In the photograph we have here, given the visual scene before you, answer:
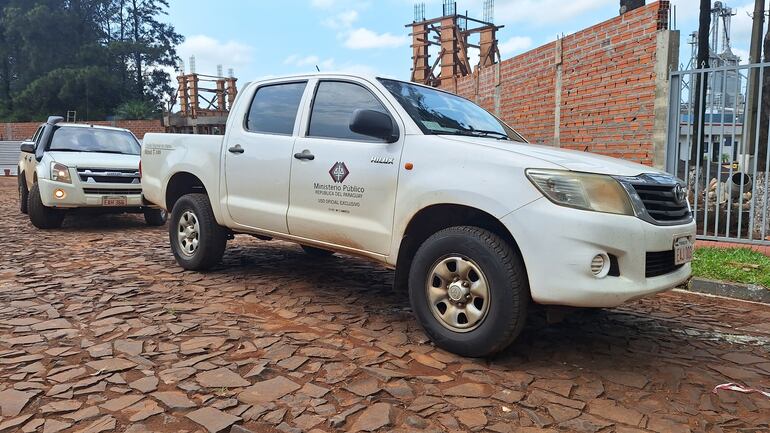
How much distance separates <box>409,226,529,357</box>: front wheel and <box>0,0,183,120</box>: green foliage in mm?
38782

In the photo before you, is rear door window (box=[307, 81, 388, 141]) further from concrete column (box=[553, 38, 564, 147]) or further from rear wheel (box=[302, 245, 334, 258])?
concrete column (box=[553, 38, 564, 147])

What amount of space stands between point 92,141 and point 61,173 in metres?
1.33

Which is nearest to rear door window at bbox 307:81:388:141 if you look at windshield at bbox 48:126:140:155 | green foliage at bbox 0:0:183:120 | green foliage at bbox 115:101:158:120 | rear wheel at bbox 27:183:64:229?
rear wheel at bbox 27:183:64:229

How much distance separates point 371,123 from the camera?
3578 millimetres

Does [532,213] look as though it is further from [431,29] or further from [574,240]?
[431,29]

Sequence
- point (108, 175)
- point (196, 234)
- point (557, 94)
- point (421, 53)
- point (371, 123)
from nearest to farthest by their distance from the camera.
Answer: point (371, 123)
point (196, 234)
point (108, 175)
point (557, 94)
point (421, 53)

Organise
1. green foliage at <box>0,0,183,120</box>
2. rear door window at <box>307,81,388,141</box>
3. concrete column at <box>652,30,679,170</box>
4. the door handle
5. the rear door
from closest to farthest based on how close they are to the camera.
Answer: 1. rear door window at <box>307,81,388,141</box>
2. the door handle
3. the rear door
4. concrete column at <box>652,30,679,170</box>
5. green foliage at <box>0,0,183,120</box>

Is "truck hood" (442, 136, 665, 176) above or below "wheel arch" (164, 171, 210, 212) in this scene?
above

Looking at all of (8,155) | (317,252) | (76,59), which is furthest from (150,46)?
(317,252)

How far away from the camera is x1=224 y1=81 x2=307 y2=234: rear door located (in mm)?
4449

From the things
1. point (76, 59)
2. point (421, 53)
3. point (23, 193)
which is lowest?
point (23, 193)

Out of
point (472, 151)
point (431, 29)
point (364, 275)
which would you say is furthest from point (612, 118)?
point (431, 29)

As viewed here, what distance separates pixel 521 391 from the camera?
115 inches

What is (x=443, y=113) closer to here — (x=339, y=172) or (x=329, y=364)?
(x=339, y=172)
